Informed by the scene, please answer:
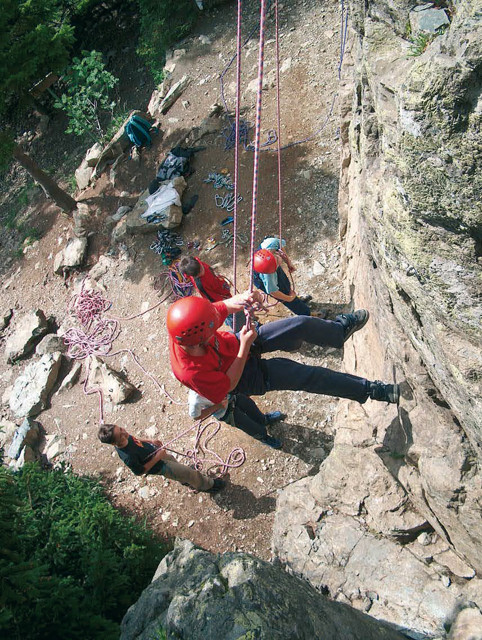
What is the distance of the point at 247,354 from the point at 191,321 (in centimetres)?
70

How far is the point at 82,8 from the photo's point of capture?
14078 mm

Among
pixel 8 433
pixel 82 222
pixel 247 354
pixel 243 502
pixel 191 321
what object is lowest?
pixel 243 502

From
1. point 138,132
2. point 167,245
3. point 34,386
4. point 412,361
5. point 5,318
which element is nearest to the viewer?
point 412,361

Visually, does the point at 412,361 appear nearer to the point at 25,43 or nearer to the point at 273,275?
the point at 273,275

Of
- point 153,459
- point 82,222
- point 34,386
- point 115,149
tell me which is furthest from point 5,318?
point 153,459

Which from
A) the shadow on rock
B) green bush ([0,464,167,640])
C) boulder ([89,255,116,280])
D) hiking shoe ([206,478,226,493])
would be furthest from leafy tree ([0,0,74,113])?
the shadow on rock

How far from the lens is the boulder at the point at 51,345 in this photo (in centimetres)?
809

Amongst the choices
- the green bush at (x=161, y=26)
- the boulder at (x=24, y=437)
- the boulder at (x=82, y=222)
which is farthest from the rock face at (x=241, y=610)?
the green bush at (x=161, y=26)

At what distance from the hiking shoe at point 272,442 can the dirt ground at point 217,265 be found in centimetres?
9

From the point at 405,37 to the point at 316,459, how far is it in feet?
12.9

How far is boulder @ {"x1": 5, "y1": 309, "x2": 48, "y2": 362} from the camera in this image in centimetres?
840

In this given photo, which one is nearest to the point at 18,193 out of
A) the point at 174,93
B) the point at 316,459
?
the point at 174,93

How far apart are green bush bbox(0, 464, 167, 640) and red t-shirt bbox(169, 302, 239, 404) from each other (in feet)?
5.52

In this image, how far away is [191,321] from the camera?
3232 mm
